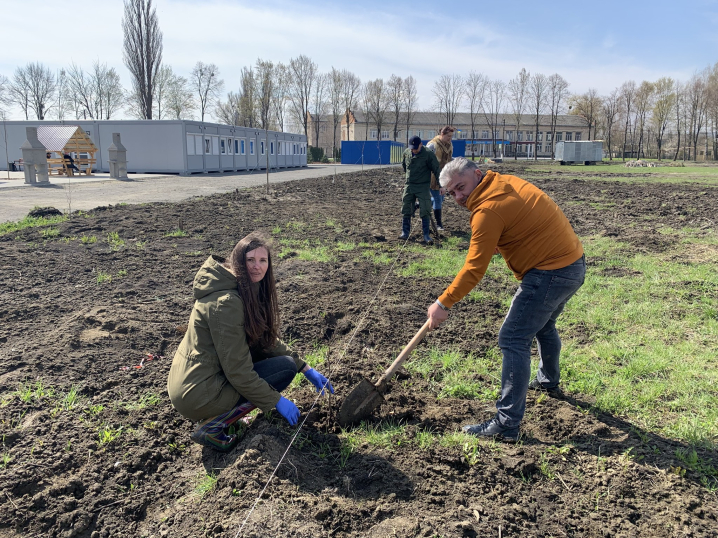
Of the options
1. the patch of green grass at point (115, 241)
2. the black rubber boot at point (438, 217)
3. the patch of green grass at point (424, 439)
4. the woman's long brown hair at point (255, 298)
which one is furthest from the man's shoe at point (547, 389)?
the patch of green grass at point (115, 241)

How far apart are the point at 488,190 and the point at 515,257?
50 centimetres

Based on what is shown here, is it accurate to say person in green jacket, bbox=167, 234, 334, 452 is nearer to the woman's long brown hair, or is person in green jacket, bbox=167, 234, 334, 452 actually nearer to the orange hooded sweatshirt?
the woman's long brown hair

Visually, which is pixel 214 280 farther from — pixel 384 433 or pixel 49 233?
Result: pixel 49 233

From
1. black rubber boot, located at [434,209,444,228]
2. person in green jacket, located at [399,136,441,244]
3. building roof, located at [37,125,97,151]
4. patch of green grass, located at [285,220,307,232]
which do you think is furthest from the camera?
building roof, located at [37,125,97,151]

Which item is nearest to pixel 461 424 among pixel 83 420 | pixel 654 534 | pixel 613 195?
pixel 654 534

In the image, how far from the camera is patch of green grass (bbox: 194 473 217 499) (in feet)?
9.06

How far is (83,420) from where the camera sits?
3453 millimetres

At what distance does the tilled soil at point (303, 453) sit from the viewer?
8.39ft

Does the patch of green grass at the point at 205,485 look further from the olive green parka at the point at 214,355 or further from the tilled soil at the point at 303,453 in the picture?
the olive green parka at the point at 214,355

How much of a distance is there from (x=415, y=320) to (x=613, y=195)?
48.6 feet

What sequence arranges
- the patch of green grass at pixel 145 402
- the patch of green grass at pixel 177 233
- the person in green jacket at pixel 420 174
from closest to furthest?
the patch of green grass at pixel 145 402, the person in green jacket at pixel 420 174, the patch of green grass at pixel 177 233

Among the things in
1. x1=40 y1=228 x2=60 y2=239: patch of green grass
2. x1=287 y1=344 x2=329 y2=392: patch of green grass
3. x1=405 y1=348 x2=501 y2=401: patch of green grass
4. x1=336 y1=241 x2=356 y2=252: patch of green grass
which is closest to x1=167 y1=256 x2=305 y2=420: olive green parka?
x1=287 y1=344 x2=329 y2=392: patch of green grass

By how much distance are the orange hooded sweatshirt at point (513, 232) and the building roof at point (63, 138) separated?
29.3m

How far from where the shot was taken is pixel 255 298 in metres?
3.10
